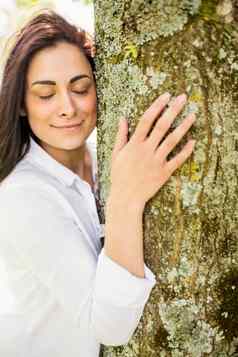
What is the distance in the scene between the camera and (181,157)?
5.37 feet

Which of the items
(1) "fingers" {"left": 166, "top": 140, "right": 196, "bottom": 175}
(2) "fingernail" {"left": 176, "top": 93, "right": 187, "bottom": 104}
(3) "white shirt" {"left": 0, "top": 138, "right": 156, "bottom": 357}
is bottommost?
(3) "white shirt" {"left": 0, "top": 138, "right": 156, "bottom": 357}

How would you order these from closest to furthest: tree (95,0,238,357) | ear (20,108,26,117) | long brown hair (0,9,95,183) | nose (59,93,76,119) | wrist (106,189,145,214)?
tree (95,0,238,357)
wrist (106,189,145,214)
nose (59,93,76,119)
long brown hair (0,9,95,183)
ear (20,108,26,117)

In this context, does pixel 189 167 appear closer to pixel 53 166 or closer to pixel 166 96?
pixel 166 96

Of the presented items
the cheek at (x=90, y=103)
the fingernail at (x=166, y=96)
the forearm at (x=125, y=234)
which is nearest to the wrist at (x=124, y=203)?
the forearm at (x=125, y=234)

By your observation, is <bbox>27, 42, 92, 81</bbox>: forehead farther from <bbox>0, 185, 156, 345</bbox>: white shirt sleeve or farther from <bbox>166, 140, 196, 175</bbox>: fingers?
<bbox>166, 140, 196, 175</bbox>: fingers

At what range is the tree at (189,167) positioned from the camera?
160 centimetres

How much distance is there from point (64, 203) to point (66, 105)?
0.33 metres

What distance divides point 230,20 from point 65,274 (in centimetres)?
89

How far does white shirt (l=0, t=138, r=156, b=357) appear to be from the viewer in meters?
1.76

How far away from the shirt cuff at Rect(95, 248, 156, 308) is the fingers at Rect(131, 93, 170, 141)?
0.37m

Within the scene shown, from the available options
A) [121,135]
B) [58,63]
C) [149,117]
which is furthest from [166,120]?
[58,63]

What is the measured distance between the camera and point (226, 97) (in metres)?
1.62

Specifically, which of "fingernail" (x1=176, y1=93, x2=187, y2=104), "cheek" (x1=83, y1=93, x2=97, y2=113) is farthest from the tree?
"cheek" (x1=83, y1=93, x2=97, y2=113)

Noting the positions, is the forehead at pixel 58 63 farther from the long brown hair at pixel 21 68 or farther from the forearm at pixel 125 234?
the forearm at pixel 125 234
